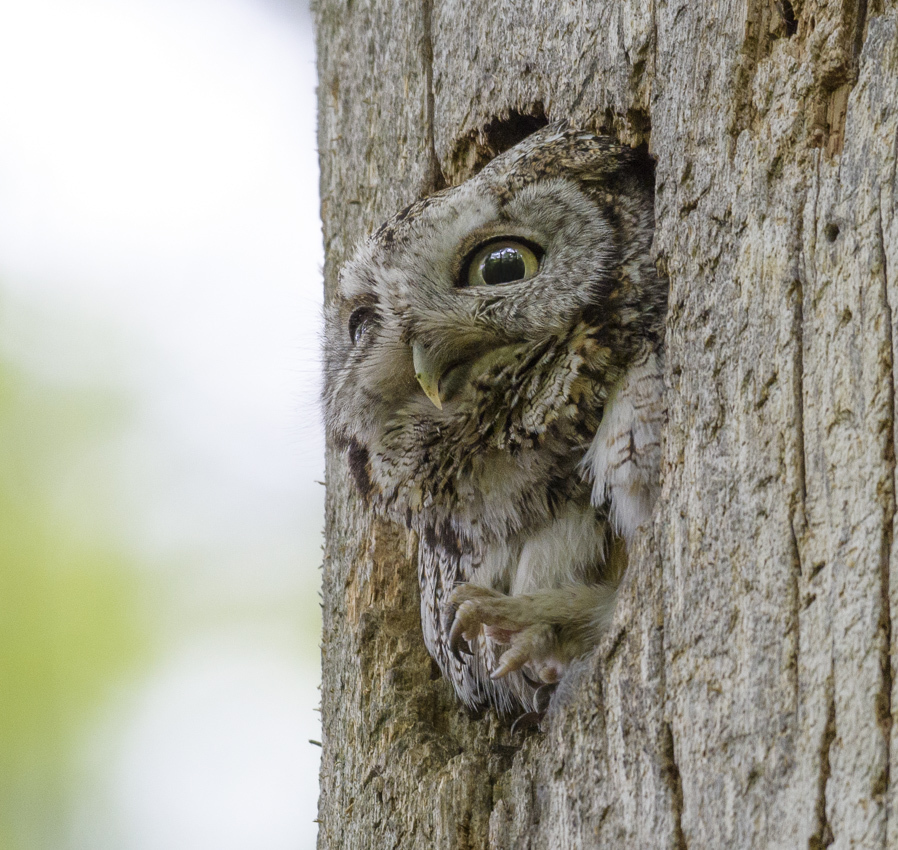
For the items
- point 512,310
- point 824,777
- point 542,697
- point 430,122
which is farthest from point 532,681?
point 430,122

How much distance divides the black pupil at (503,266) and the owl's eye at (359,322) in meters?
0.29

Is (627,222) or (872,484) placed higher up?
(627,222)

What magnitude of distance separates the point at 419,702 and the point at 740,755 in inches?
35.6

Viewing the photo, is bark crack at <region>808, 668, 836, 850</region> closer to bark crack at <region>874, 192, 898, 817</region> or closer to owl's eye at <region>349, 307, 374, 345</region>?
bark crack at <region>874, 192, 898, 817</region>

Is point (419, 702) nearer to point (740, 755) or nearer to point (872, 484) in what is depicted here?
point (740, 755)

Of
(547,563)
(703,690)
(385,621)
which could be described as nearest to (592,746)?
(703,690)

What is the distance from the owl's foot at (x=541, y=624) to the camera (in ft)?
5.63

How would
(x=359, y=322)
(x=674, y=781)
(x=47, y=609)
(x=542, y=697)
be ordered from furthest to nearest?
(x=47, y=609), (x=359, y=322), (x=542, y=697), (x=674, y=781)

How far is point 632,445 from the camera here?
5.27 feet

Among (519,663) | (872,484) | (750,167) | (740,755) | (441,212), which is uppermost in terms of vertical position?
(441,212)

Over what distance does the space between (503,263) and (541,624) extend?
0.65 metres

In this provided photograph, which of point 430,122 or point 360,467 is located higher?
point 430,122

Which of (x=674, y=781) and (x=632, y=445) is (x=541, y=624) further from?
(x=674, y=781)

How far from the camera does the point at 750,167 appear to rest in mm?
1435
